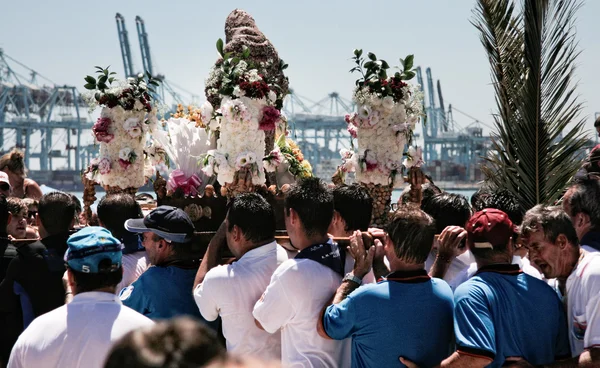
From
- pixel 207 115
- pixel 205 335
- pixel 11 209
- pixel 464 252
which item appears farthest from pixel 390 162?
pixel 205 335

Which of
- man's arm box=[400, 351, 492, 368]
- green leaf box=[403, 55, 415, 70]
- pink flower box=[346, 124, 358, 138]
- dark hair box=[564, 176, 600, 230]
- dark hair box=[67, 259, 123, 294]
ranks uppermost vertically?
green leaf box=[403, 55, 415, 70]

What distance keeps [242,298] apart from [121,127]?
388 cm

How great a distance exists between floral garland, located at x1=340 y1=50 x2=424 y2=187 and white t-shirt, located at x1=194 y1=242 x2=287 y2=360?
307cm

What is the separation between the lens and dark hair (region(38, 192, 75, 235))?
467 centimetres

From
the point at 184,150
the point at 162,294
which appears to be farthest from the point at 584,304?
the point at 184,150

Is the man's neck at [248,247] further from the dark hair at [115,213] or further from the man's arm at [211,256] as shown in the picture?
the dark hair at [115,213]

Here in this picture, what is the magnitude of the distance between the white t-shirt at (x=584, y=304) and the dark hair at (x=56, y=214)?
289cm

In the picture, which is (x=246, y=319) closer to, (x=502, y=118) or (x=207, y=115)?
(x=207, y=115)

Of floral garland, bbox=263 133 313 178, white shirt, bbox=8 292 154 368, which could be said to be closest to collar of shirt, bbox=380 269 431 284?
white shirt, bbox=8 292 154 368

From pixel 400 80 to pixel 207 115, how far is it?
171 centimetres

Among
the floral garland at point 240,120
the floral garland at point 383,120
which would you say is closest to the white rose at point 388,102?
the floral garland at point 383,120

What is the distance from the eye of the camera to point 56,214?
4668mm

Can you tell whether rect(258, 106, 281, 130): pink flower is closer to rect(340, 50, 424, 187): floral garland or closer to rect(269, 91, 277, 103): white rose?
rect(269, 91, 277, 103): white rose

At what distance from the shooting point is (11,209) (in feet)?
17.6
